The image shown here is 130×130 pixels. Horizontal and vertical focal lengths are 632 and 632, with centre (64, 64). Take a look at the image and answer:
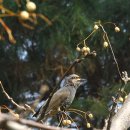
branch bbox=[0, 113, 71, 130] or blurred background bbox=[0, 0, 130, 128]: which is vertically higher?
blurred background bbox=[0, 0, 130, 128]

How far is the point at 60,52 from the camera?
7930 millimetres

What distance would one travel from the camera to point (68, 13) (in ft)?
26.2

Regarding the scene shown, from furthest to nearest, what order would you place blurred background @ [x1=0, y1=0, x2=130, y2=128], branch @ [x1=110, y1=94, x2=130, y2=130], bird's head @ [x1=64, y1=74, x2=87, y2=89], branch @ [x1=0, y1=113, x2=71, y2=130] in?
blurred background @ [x1=0, y1=0, x2=130, y2=128]
bird's head @ [x1=64, y1=74, x2=87, y2=89]
branch @ [x1=110, y1=94, x2=130, y2=130]
branch @ [x1=0, y1=113, x2=71, y2=130]

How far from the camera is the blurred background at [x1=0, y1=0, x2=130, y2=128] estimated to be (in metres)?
7.74

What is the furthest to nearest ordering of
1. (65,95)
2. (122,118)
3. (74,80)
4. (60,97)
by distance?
(74,80) < (65,95) < (60,97) < (122,118)

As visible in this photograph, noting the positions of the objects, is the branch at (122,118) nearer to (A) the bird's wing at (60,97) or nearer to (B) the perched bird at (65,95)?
(B) the perched bird at (65,95)

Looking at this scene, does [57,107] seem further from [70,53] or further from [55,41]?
[55,41]

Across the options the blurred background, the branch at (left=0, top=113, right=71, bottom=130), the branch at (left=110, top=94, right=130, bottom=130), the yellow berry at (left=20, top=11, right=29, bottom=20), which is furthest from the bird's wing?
the blurred background

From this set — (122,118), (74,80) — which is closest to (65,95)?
(74,80)

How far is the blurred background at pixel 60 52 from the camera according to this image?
7.74 m

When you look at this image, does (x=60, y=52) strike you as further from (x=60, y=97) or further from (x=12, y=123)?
(x=12, y=123)

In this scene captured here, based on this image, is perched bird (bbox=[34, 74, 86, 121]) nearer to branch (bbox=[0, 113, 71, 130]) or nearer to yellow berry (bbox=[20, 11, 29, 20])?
yellow berry (bbox=[20, 11, 29, 20])

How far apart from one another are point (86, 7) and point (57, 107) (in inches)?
185

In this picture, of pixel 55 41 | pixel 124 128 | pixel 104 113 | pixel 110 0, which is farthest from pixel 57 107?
pixel 110 0
